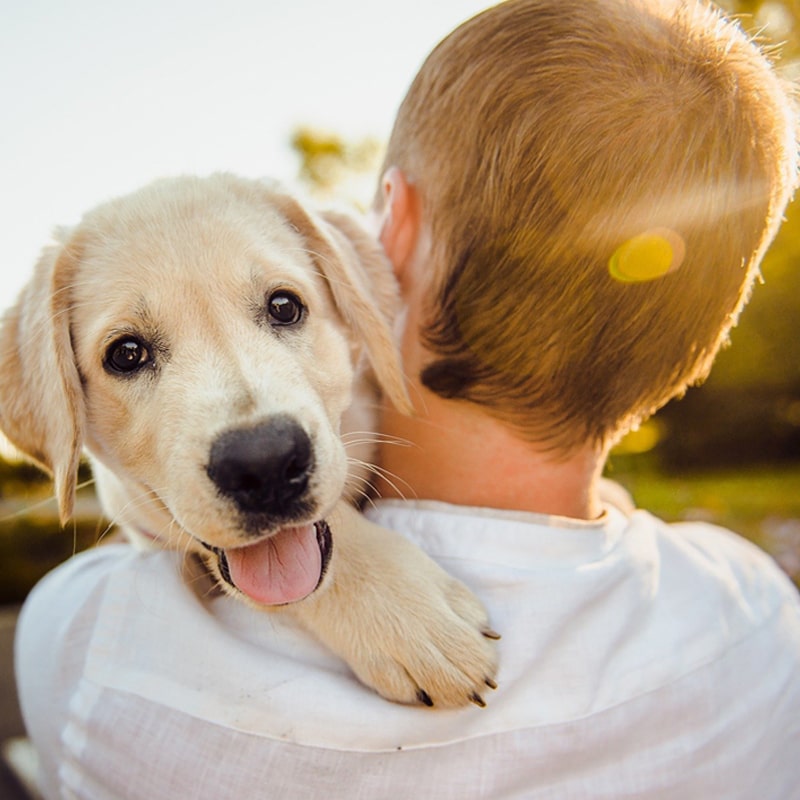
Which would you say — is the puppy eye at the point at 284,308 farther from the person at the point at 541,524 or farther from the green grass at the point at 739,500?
the green grass at the point at 739,500

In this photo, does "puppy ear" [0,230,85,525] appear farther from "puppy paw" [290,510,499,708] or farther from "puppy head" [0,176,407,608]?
"puppy paw" [290,510,499,708]

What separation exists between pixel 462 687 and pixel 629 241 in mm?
1119

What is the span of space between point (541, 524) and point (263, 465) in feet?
2.28

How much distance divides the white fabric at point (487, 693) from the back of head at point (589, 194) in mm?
406

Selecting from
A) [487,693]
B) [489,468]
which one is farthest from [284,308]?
[487,693]

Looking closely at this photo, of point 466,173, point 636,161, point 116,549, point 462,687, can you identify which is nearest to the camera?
point 462,687

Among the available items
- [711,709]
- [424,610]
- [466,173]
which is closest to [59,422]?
[424,610]

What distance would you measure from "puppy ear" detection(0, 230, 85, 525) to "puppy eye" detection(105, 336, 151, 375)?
0.44ft

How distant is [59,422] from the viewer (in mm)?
2322

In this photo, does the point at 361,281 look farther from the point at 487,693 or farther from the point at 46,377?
the point at 487,693

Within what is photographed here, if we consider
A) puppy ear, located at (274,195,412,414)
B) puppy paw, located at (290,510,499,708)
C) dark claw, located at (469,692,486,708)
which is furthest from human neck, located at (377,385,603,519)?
dark claw, located at (469,692,486,708)

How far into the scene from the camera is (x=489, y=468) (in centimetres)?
220

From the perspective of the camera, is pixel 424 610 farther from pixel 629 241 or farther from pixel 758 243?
pixel 758 243

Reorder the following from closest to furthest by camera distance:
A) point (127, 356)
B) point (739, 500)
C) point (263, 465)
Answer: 1. point (263, 465)
2. point (127, 356)
3. point (739, 500)
